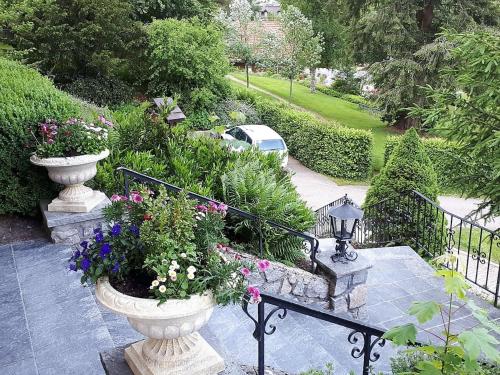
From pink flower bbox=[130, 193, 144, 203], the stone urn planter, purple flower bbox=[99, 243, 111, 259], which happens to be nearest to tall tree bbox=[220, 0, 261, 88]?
the stone urn planter

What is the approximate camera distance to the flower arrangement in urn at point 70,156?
4.77m

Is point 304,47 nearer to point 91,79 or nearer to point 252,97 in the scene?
point 252,97

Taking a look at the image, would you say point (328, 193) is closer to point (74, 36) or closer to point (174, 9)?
point (74, 36)

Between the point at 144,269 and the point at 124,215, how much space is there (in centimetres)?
45

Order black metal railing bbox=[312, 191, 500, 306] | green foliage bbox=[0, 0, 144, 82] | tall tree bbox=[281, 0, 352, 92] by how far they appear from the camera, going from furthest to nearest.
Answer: tall tree bbox=[281, 0, 352, 92]
green foliage bbox=[0, 0, 144, 82]
black metal railing bbox=[312, 191, 500, 306]

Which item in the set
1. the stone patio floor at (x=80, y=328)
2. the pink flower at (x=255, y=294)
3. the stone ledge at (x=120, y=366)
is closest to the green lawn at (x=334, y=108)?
the stone patio floor at (x=80, y=328)

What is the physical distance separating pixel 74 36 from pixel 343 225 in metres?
10.9

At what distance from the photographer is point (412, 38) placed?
1727 centimetres

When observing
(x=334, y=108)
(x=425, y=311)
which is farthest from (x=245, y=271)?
(x=334, y=108)

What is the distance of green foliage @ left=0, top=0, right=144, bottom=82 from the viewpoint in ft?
A: 41.0

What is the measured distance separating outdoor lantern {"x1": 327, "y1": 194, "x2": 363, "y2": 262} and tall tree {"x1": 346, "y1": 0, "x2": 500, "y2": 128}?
12.9m

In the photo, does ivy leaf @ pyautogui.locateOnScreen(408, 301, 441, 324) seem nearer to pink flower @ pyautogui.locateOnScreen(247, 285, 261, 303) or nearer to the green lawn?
pink flower @ pyautogui.locateOnScreen(247, 285, 261, 303)

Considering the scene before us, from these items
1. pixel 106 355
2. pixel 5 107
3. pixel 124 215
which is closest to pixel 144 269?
pixel 124 215

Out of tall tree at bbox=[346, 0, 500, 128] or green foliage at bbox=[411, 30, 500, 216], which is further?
tall tree at bbox=[346, 0, 500, 128]
